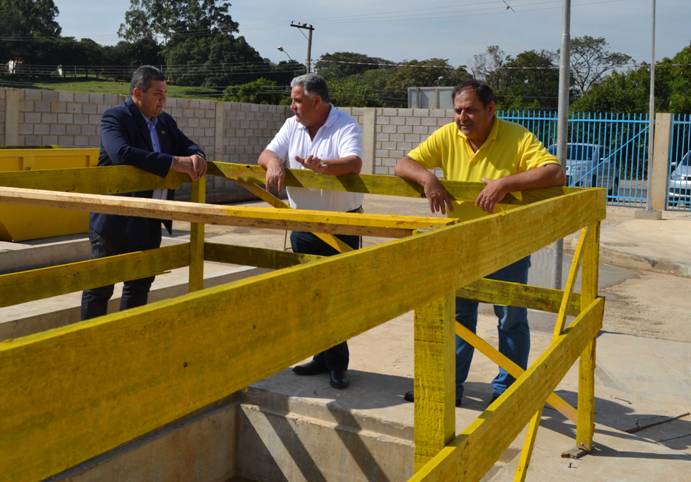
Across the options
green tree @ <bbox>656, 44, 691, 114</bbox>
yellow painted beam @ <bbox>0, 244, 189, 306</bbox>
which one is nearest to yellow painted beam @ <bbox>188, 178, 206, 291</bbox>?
yellow painted beam @ <bbox>0, 244, 189, 306</bbox>

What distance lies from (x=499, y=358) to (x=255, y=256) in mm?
1294

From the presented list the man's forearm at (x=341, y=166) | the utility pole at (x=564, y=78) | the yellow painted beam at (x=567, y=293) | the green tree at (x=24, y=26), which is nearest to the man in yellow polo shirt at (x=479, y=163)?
the man's forearm at (x=341, y=166)

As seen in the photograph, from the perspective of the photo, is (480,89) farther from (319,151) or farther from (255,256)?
(255,256)

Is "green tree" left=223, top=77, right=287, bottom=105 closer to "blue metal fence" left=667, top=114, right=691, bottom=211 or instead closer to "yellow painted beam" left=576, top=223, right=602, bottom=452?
"blue metal fence" left=667, top=114, right=691, bottom=211

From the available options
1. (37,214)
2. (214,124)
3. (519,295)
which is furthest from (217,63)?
(519,295)

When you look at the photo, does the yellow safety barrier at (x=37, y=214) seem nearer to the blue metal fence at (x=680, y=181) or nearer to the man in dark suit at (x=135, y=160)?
the man in dark suit at (x=135, y=160)

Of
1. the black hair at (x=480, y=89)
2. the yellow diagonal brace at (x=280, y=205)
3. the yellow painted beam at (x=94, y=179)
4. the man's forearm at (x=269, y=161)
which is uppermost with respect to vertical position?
the black hair at (x=480, y=89)

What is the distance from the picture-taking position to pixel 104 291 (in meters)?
4.52

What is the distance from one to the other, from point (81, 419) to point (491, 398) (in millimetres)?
3483

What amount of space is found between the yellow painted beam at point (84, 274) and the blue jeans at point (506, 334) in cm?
142

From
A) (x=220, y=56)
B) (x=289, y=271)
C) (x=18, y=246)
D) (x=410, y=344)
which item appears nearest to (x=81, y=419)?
(x=289, y=271)

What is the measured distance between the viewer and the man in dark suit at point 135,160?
427 cm

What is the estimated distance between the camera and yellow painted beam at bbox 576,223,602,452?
12.4 feet

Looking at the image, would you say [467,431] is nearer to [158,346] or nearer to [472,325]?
[158,346]
